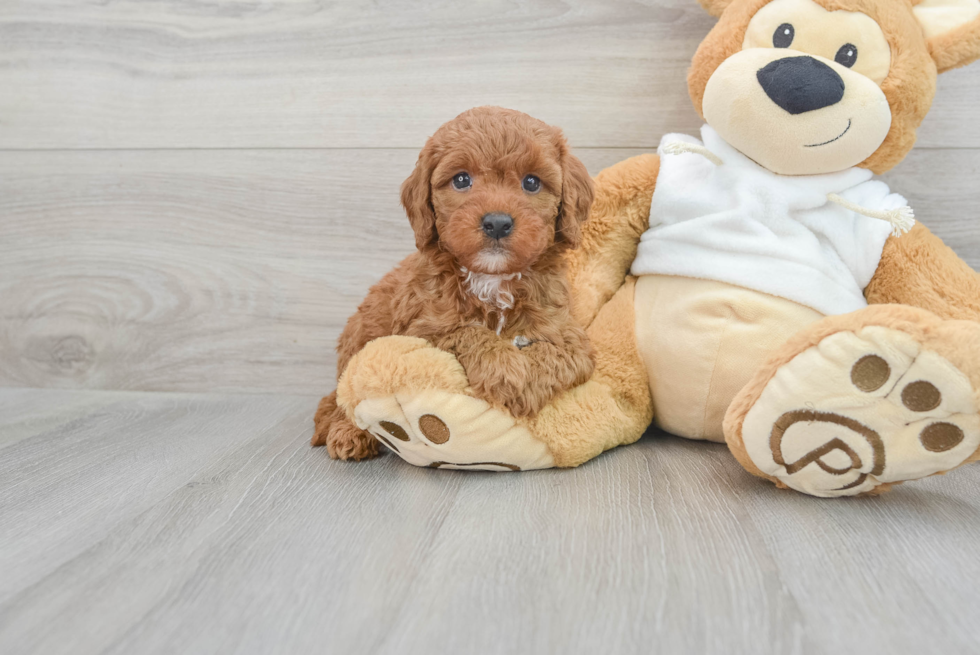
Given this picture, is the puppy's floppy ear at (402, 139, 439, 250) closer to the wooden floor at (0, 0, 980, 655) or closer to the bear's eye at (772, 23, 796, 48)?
the wooden floor at (0, 0, 980, 655)

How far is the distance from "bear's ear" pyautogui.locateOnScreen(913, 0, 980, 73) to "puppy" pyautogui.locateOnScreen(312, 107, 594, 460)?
0.51m

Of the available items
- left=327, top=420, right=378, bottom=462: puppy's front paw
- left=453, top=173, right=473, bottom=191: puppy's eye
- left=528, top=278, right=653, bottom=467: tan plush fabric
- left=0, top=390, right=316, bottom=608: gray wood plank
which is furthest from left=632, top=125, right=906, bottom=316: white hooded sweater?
Result: left=0, top=390, right=316, bottom=608: gray wood plank

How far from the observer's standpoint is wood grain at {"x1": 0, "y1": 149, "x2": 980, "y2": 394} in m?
1.27

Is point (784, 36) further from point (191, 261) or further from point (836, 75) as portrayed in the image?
point (191, 261)

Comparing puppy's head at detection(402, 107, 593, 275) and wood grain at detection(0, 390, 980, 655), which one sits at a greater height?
puppy's head at detection(402, 107, 593, 275)

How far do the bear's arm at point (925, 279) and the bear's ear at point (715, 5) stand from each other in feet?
1.39

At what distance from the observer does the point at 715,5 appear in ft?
3.27

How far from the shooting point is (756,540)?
26.9 inches

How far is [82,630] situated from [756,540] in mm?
638

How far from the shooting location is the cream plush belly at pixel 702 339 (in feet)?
2.90

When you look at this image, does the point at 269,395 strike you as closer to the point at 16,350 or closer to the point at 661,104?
the point at 16,350

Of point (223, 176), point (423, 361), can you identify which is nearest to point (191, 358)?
point (223, 176)

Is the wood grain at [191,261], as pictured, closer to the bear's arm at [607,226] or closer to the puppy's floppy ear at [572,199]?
the bear's arm at [607,226]

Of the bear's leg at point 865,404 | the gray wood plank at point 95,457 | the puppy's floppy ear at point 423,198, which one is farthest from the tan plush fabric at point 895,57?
the gray wood plank at point 95,457
